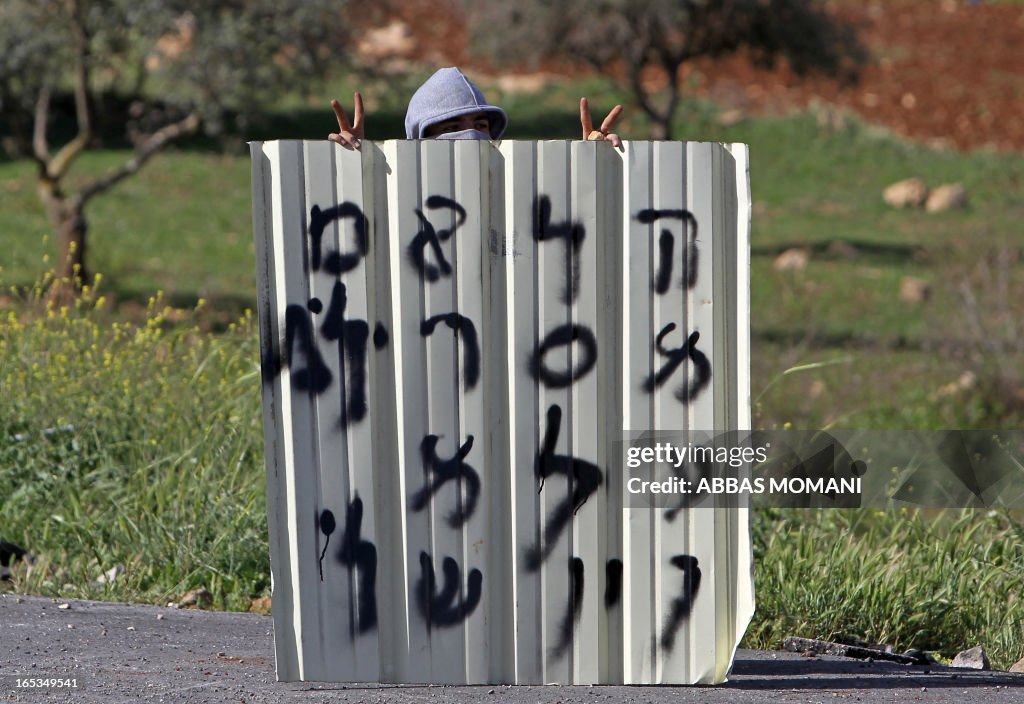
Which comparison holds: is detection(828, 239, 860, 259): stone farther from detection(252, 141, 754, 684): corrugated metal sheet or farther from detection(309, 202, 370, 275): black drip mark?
detection(309, 202, 370, 275): black drip mark

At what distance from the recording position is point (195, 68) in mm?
14406

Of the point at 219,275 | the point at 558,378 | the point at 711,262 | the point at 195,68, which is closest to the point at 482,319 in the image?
the point at 558,378

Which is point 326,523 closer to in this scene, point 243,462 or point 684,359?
point 684,359

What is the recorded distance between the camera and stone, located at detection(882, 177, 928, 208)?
25.3 meters

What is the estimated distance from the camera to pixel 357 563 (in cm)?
369

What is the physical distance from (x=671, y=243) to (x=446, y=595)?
1078 millimetres

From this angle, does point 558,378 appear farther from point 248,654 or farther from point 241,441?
point 241,441

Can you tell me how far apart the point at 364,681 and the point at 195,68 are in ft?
38.2

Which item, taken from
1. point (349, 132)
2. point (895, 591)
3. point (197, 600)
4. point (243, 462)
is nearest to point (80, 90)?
point (243, 462)

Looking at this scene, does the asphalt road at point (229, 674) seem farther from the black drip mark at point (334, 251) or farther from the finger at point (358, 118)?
the finger at point (358, 118)

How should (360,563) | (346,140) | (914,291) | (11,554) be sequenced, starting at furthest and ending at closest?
(914,291)
(11,554)
(360,563)
(346,140)

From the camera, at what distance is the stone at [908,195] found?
2528cm

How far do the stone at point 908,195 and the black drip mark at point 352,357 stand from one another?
22965 mm

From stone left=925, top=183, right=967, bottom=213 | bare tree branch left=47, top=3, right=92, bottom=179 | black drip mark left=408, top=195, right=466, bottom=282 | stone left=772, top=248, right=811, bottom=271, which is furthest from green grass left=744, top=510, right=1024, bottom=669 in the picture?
stone left=925, top=183, right=967, bottom=213
